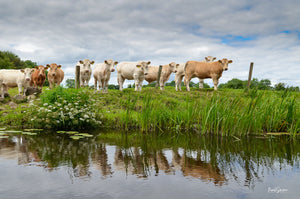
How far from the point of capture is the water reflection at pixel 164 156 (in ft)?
12.1

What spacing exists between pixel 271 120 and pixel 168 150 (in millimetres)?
3723

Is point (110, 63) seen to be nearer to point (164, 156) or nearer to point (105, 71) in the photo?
point (105, 71)

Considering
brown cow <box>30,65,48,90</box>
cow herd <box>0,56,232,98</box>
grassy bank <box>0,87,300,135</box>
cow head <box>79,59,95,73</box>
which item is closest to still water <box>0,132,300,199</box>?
grassy bank <box>0,87,300,135</box>

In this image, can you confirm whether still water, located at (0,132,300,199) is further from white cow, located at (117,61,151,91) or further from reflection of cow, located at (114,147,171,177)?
white cow, located at (117,61,151,91)

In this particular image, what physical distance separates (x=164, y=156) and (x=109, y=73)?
10200mm

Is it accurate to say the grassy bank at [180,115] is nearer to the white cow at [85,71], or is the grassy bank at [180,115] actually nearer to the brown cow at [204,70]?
the white cow at [85,71]

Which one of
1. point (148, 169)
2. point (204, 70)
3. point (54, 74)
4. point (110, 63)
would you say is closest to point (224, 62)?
point (204, 70)

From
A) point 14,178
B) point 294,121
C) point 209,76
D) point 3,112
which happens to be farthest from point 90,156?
point 209,76

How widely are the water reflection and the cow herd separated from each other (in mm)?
8120

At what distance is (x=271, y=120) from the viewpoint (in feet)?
24.0

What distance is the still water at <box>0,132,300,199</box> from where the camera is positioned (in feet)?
9.71

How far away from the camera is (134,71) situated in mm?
15344

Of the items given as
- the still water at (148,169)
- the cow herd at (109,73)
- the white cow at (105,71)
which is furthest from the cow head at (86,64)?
the still water at (148,169)

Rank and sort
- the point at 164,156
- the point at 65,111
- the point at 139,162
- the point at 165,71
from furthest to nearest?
1. the point at 165,71
2. the point at 65,111
3. the point at 164,156
4. the point at 139,162
